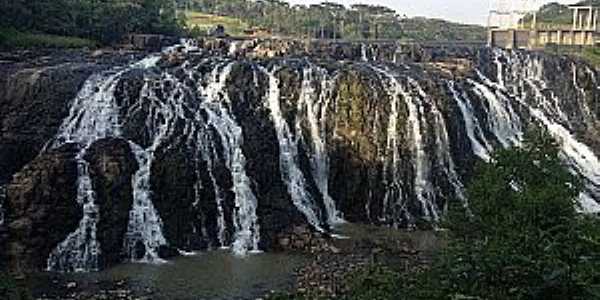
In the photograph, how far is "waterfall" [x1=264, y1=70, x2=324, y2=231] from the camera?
1057 inches

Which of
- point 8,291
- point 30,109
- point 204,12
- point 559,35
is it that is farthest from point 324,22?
point 8,291

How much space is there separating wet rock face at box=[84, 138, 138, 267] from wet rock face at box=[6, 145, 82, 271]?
2.12 feet

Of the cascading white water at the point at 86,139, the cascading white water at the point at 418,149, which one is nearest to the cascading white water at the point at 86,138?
the cascading white water at the point at 86,139

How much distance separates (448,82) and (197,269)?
54.5 ft

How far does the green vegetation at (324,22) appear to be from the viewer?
8519 centimetres

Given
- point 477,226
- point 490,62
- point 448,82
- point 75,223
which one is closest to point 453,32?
point 490,62

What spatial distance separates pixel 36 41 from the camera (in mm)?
39438

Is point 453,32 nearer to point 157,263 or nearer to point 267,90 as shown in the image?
point 267,90

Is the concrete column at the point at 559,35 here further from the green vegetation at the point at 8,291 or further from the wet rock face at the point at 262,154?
the green vegetation at the point at 8,291

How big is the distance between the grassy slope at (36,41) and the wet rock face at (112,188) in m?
15.1

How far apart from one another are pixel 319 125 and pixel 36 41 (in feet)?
56.6

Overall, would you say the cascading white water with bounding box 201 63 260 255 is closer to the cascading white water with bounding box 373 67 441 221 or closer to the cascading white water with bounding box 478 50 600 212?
the cascading white water with bounding box 373 67 441 221

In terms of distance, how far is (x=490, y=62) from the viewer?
147ft

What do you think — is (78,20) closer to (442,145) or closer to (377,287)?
(442,145)
